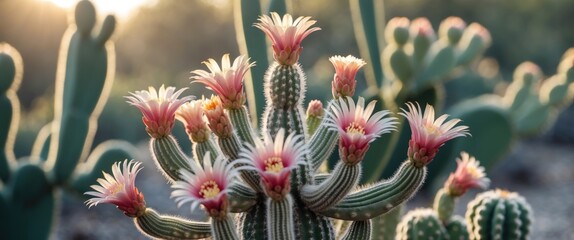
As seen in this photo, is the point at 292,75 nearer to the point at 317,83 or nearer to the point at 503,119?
the point at 503,119

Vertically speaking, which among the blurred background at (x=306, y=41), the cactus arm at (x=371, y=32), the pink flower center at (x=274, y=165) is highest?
the blurred background at (x=306, y=41)

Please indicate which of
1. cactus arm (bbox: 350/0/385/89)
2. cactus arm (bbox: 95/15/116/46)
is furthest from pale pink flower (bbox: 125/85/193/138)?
cactus arm (bbox: 350/0/385/89)

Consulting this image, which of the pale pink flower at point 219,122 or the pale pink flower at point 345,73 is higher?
the pale pink flower at point 345,73

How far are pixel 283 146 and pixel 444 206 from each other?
1288mm

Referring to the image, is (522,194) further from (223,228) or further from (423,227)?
(223,228)

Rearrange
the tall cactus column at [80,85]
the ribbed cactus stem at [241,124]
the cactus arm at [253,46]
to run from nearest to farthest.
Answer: the ribbed cactus stem at [241,124], the cactus arm at [253,46], the tall cactus column at [80,85]

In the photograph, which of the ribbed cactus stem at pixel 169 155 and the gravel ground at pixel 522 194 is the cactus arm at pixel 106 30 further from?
the gravel ground at pixel 522 194

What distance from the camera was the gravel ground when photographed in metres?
7.77

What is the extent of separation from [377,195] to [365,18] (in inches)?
94.7

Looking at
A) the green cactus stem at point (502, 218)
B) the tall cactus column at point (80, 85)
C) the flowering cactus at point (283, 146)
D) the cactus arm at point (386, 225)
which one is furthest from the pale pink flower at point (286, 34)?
the tall cactus column at point (80, 85)

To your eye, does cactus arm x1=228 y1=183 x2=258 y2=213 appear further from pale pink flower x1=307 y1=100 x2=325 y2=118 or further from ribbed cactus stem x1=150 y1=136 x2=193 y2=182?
pale pink flower x1=307 y1=100 x2=325 y2=118

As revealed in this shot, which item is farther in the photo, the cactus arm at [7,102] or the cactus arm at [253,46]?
the cactus arm at [7,102]

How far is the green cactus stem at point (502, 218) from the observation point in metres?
3.25

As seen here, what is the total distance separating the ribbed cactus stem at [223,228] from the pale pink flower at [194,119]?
0.98 feet
